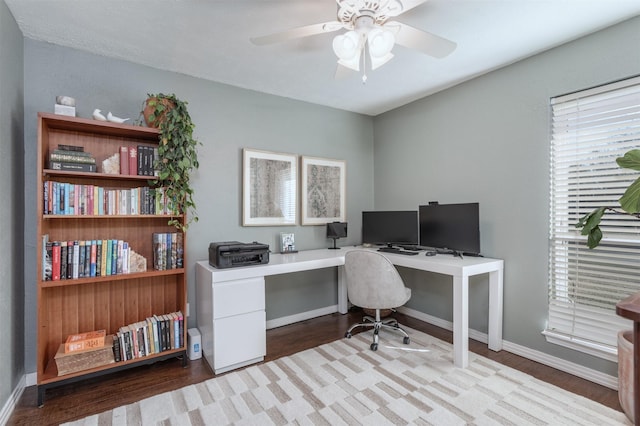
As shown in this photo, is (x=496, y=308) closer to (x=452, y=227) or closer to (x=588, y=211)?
(x=452, y=227)

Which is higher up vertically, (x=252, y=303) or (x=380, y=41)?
(x=380, y=41)

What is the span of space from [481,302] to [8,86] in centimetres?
397

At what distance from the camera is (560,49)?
233 cm

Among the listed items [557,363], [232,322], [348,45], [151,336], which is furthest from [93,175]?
[557,363]

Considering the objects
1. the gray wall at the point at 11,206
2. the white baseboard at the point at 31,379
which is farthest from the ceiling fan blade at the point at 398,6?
the white baseboard at the point at 31,379

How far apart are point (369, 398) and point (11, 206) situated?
2.63m

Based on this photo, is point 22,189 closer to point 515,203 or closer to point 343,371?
point 343,371

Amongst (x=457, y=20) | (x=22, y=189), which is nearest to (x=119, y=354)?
(x=22, y=189)

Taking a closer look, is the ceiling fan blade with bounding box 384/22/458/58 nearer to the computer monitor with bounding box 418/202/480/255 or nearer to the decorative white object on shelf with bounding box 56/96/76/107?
the computer monitor with bounding box 418/202/480/255

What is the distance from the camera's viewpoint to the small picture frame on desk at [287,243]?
3291mm

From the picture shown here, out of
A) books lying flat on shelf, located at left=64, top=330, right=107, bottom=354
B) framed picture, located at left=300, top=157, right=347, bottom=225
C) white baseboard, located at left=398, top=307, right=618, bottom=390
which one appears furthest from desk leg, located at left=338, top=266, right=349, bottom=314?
books lying flat on shelf, located at left=64, top=330, right=107, bottom=354

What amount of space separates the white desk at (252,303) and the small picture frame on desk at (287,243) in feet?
1.76

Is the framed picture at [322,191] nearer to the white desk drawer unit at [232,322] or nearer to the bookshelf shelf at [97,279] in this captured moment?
the white desk drawer unit at [232,322]

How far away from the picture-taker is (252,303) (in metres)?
2.46
